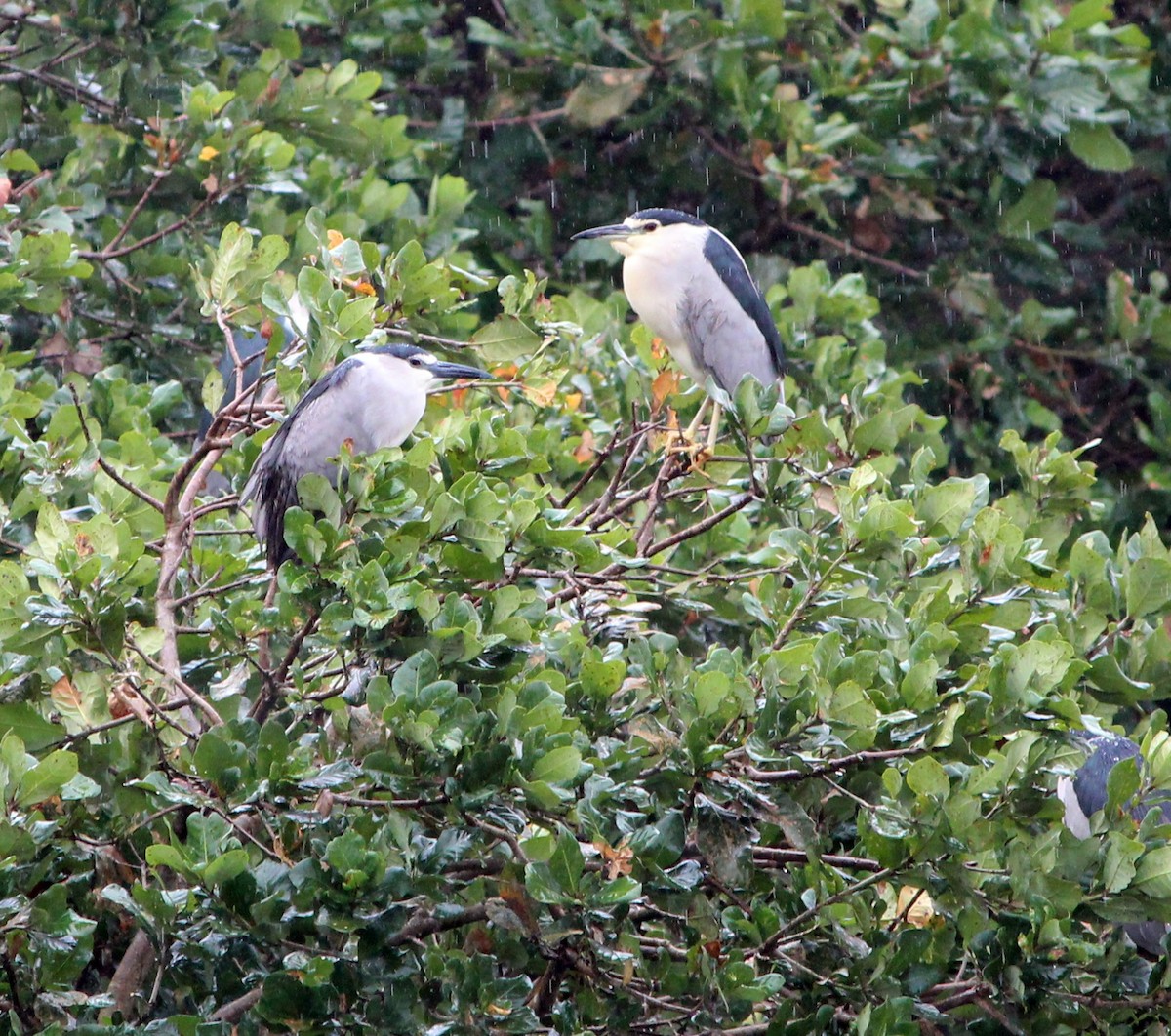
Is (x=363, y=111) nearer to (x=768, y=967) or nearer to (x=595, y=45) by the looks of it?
(x=595, y=45)

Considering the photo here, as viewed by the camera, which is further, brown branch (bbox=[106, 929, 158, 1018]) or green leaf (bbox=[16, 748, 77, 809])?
brown branch (bbox=[106, 929, 158, 1018])

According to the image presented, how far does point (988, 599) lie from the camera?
258cm

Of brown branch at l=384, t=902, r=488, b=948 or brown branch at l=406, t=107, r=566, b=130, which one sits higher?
brown branch at l=384, t=902, r=488, b=948

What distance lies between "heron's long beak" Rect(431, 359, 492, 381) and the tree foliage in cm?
6

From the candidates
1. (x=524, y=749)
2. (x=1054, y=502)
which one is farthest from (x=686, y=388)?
(x=524, y=749)

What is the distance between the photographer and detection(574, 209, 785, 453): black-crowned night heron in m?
3.74

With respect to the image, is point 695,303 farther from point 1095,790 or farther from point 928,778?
point 928,778

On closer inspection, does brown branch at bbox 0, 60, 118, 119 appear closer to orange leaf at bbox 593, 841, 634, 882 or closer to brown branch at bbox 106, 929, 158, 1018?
brown branch at bbox 106, 929, 158, 1018

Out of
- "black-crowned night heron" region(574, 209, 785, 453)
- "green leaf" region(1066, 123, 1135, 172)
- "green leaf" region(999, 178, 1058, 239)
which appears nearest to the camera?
"black-crowned night heron" region(574, 209, 785, 453)

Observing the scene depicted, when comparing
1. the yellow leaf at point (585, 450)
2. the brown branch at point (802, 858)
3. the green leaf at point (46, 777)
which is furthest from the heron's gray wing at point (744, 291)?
the green leaf at point (46, 777)

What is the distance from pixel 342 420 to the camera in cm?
283

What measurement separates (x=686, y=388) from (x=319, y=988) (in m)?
2.03

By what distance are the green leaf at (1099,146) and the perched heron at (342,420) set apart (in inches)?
118

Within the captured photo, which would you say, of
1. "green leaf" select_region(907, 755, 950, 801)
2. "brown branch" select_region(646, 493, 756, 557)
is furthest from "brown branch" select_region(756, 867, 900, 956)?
"brown branch" select_region(646, 493, 756, 557)
